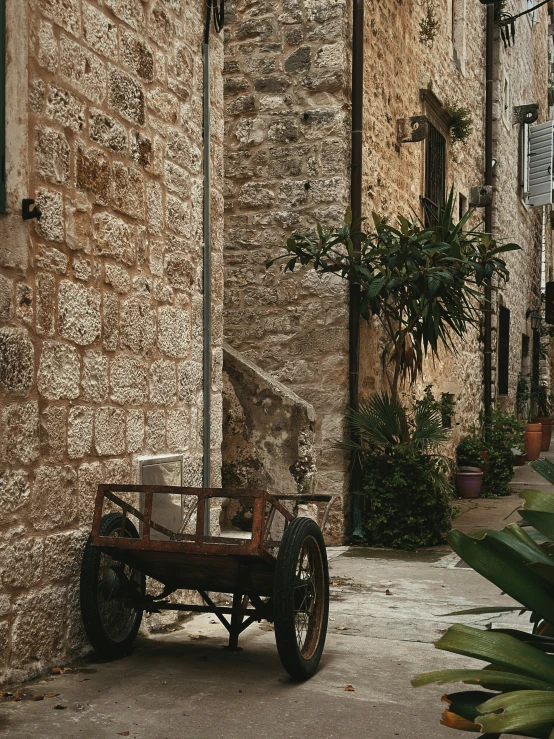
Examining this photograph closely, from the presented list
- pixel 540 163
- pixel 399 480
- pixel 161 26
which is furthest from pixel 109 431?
pixel 540 163

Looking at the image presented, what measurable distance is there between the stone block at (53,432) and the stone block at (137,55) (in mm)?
1769

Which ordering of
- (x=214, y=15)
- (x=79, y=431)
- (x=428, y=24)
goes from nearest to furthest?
(x=79, y=431), (x=214, y=15), (x=428, y=24)

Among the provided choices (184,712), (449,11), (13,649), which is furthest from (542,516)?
(449,11)

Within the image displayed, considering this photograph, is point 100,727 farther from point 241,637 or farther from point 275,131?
point 275,131

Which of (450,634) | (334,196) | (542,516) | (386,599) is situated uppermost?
(334,196)

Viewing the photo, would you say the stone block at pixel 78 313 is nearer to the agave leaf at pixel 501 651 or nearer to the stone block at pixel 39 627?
the stone block at pixel 39 627

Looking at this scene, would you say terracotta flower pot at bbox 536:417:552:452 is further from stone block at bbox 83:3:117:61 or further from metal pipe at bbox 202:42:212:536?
stone block at bbox 83:3:117:61

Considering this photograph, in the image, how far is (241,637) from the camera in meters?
4.71

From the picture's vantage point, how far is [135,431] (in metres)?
4.64

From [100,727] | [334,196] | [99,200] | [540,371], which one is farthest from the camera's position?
[540,371]

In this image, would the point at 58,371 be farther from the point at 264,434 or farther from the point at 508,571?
the point at 264,434

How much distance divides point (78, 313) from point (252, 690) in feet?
5.80

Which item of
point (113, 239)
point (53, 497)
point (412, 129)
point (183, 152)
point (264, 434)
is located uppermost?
point (412, 129)

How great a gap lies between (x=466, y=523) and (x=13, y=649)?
559 centimetres
